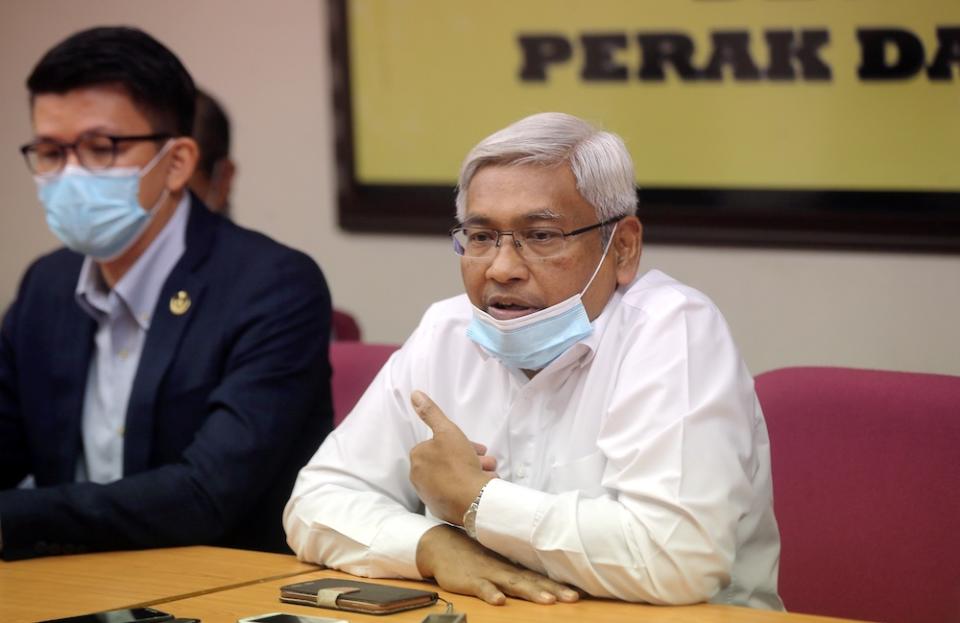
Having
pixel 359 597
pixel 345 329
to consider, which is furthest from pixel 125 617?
pixel 345 329

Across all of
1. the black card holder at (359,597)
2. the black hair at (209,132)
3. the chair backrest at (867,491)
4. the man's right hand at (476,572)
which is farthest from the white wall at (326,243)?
the black card holder at (359,597)

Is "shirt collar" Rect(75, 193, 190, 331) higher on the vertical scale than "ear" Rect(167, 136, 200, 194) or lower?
lower

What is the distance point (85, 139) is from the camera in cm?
285

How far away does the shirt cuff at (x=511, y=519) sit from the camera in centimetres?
203

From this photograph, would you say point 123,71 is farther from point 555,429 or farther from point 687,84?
point 687,84

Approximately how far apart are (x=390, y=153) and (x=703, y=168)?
97 cm

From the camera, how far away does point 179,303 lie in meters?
2.81

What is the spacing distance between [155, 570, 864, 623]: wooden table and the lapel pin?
2.88 feet

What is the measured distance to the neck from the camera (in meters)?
2.92

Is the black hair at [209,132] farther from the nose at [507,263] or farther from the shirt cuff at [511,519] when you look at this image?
the shirt cuff at [511,519]

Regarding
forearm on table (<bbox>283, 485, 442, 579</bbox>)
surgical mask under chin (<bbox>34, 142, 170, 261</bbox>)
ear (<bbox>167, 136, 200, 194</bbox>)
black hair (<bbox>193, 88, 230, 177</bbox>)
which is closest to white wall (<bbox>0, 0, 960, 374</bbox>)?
black hair (<bbox>193, 88, 230, 177</bbox>)

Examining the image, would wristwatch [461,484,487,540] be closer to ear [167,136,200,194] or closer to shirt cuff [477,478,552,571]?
shirt cuff [477,478,552,571]

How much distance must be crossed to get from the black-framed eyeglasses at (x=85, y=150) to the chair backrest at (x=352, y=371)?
25.0 inches

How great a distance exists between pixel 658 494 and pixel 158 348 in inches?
47.9
